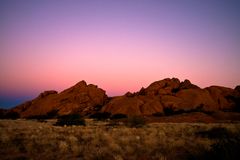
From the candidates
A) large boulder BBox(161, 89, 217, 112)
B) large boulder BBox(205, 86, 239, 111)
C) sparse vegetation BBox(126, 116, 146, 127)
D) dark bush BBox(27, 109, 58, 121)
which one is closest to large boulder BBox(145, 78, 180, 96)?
large boulder BBox(161, 89, 217, 112)

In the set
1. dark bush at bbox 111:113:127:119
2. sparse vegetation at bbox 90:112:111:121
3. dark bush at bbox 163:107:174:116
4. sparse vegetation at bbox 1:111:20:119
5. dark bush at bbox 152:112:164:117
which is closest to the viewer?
dark bush at bbox 111:113:127:119

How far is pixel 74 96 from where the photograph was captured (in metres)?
73.5

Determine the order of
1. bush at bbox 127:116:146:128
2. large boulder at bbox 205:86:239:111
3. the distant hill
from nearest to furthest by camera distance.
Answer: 1. bush at bbox 127:116:146:128
2. the distant hill
3. large boulder at bbox 205:86:239:111

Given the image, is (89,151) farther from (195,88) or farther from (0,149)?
(195,88)

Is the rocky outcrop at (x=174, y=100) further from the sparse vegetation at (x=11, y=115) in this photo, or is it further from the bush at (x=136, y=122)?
the bush at (x=136, y=122)

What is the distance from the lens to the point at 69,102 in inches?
2822

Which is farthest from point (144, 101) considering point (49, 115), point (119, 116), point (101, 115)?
point (49, 115)

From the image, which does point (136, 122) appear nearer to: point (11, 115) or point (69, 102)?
point (69, 102)

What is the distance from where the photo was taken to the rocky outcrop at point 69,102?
6981 cm

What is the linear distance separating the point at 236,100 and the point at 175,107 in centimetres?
1606

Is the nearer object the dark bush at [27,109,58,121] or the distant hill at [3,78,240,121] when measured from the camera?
the distant hill at [3,78,240,121]

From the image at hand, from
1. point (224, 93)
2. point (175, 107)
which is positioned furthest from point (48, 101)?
point (224, 93)

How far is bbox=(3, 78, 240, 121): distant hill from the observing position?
6175 centimetres

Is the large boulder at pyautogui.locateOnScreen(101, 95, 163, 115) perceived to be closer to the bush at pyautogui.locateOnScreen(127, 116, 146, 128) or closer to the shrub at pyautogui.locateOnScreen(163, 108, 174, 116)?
the shrub at pyautogui.locateOnScreen(163, 108, 174, 116)
